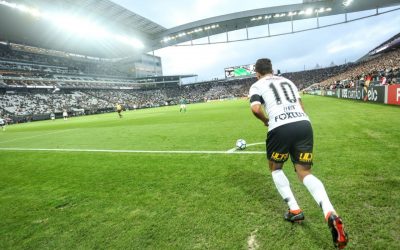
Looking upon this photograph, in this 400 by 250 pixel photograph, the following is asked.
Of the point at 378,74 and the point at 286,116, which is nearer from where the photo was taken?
the point at 286,116

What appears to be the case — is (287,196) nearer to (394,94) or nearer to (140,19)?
(394,94)

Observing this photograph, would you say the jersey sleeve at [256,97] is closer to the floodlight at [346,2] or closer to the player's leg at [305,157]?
the player's leg at [305,157]

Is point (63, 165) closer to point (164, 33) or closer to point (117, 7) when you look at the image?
point (117, 7)

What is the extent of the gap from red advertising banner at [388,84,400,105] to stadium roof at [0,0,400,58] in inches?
897

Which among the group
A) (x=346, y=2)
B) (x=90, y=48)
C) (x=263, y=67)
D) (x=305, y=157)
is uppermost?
(x=90, y=48)

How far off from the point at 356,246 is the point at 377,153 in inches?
156

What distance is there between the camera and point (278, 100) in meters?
3.31

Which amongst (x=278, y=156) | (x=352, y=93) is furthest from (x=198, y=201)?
(x=352, y=93)

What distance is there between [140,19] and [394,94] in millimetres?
36135

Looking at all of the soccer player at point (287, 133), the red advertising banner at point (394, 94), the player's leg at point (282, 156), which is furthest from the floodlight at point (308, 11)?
the player's leg at point (282, 156)

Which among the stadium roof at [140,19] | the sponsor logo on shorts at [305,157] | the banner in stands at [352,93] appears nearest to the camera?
the sponsor logo on shorts at [305,157]

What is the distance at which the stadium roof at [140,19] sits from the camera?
33688mm

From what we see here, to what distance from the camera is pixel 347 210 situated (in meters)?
3.33

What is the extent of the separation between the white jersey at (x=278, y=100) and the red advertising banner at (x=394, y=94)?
15.3 metres
